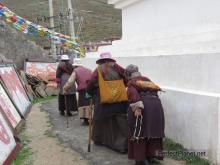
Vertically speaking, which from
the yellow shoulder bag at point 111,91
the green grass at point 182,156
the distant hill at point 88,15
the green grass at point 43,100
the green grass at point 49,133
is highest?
the distant hill at point 88,15

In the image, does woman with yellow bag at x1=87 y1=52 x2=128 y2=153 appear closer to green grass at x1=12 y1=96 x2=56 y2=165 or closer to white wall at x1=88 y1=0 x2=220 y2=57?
white wall at x1=88 y1=0 x2=220 y2=57

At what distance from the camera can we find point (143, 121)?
5852mm

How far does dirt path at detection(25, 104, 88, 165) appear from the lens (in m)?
6.77

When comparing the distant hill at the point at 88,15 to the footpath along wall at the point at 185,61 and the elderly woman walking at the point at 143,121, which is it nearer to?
the footpath along wall at the point at 185,61

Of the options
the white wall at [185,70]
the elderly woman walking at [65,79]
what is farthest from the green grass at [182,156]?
the elderly woman walking at [65,79]

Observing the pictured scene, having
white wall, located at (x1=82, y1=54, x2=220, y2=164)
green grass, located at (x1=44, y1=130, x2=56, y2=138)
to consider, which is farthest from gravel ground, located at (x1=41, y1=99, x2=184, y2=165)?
white wall, located at (x1=82, y1=54, x2=220, y2=164)

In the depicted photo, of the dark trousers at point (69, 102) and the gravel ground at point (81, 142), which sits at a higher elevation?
the dark trousers at point (69, 102)

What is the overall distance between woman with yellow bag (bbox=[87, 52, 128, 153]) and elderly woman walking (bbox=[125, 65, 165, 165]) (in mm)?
918

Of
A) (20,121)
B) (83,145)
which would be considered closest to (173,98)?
(83,145)

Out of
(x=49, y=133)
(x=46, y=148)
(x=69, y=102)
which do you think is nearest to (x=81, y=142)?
(x=46, y=148)

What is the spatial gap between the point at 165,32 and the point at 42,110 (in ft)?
18.6

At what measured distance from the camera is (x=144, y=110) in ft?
19.2

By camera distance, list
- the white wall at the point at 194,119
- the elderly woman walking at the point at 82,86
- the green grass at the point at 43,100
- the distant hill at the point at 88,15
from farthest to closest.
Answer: the distant hill at the point at 88,15 < the green grass at the point at 43,100 < the elderly woman walking at the point at 82,86 < the white wall at the point at 194,119

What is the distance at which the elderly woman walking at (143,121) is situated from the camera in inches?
229
